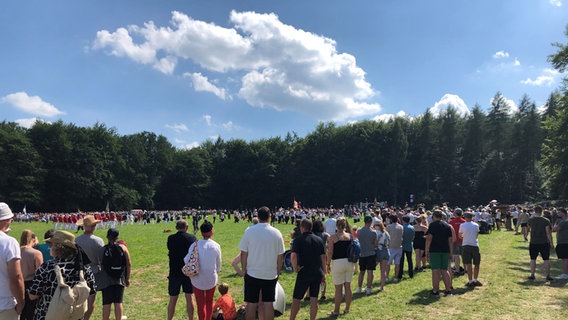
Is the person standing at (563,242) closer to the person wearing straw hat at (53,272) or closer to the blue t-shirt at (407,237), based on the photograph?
the blue t-shirt at (407,237)

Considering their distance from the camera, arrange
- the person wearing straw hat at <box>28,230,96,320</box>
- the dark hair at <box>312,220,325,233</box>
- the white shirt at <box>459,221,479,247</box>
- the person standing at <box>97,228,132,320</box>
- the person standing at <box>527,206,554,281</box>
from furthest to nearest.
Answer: the person standing at <box>527,206,554,281</box>, the white shirt at <box>459,221,479,247</box>, the dark hair at <box>312,220,325,233</box>, the person standing at <box>97,228,132,320</box>, the person wearing straw hat at <box>28,230,96,320</box>

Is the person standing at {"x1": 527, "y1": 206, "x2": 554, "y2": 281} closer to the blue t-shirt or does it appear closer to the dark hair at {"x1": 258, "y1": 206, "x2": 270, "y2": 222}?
the blue t-shirt

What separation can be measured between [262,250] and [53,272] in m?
2.85

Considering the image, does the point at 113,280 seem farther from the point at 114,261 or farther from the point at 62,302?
the point at 62,302

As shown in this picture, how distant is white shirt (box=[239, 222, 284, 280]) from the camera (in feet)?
20.4

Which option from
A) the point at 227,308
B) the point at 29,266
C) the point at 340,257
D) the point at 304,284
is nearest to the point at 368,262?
the point at 340,257

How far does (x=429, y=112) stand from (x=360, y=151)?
13355 millimetres

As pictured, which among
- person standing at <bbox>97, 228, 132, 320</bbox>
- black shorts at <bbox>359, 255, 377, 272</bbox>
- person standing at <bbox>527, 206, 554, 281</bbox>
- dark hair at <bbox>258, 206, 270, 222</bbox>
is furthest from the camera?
person standing at <bbox>527, 206, 554, 281</bbox>

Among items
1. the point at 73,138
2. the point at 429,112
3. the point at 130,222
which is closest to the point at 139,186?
the point at 73,138

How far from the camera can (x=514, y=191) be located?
2409 inches

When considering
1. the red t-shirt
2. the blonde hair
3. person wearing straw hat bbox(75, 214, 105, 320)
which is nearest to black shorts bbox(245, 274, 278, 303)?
the red t-shirt

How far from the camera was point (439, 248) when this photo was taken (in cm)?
966

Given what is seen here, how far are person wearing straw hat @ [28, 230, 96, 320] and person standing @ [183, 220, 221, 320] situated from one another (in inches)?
88.2

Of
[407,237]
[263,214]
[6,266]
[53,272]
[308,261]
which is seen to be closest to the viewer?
[53,272]
